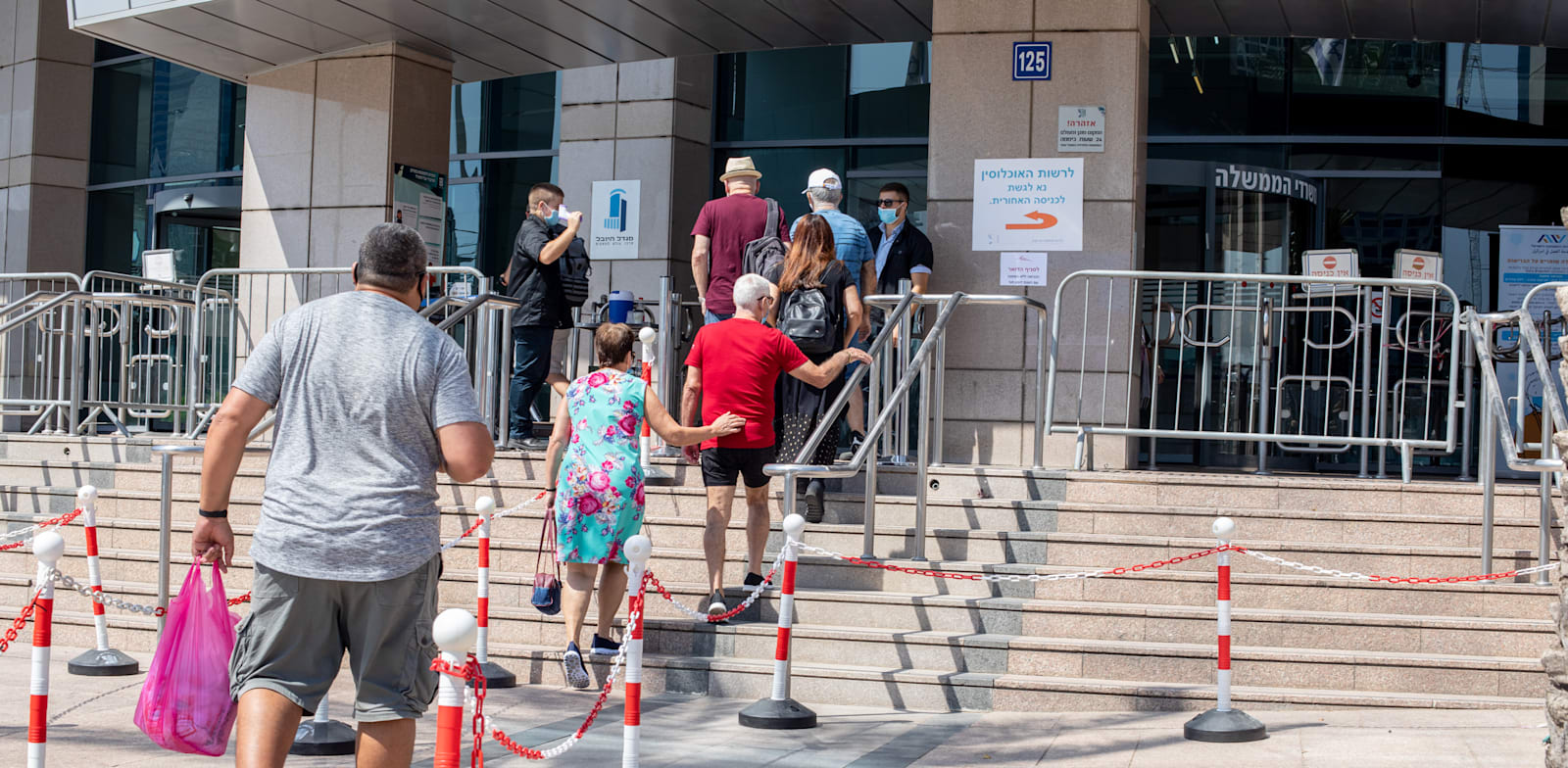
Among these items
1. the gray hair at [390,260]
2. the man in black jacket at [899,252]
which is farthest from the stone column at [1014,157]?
the gray hair at [390,260]

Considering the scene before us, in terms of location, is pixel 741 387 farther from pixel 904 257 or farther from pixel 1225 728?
pixel 904 257

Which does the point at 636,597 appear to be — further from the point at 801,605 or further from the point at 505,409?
the point at 505,409

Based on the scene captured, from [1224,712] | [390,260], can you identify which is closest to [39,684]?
[390,260]

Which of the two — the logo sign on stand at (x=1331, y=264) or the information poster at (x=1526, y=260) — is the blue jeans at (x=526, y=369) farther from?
the information poster at (x=1526, y=260)

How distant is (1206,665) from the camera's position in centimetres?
707

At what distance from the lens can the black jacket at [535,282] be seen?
987 cm

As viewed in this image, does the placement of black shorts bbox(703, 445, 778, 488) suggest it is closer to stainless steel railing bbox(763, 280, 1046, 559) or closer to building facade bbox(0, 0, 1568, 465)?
stainless steel railing bbox(763, 280, 1046, 559)

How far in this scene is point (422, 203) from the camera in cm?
1267

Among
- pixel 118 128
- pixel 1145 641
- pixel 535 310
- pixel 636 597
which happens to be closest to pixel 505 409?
pixel 535 310

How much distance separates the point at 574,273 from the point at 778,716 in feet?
14.3

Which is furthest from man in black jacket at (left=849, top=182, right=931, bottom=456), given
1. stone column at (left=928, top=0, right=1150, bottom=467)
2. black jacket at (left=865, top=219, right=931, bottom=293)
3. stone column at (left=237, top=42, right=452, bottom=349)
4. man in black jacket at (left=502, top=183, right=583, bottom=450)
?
stone column at (left=237, top=42, right=452, bottom=349)

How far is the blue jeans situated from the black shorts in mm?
2824

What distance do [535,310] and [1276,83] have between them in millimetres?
8039

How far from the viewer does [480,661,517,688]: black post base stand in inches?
285
